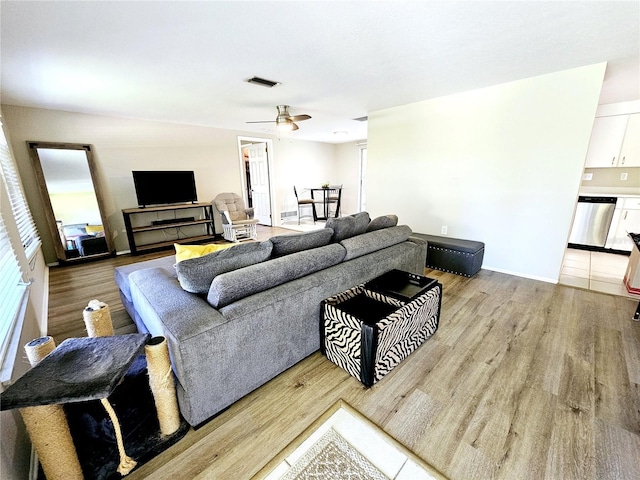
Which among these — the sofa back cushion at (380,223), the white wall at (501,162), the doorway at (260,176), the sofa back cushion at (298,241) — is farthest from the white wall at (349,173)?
the sofa back cushion at (298,241)

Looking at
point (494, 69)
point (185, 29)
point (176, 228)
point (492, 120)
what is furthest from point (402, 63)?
point (176, 228)

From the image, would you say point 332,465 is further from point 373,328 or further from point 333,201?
point 333,201

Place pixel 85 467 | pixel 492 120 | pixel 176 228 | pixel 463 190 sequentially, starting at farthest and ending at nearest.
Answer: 1. pixel 176 228
2. pixel 463 190
3. pixel 492 120
4. pixel 85 467

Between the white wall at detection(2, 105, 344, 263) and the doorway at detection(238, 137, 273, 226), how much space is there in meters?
0.18

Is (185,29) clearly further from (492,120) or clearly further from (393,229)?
(492,120)

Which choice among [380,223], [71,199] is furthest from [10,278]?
[71,199]

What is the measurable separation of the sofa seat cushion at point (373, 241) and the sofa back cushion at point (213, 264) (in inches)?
26.9

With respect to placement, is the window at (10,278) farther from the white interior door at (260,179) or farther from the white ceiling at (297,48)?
the white interior door at (260,179)

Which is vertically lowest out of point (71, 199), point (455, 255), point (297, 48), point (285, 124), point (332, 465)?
point (332, 465)

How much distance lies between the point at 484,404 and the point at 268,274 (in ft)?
4.72

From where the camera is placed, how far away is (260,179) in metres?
6.66

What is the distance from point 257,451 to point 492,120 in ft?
12.9

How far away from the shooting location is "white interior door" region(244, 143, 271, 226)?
6.42 metres

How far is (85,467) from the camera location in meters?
1.14
